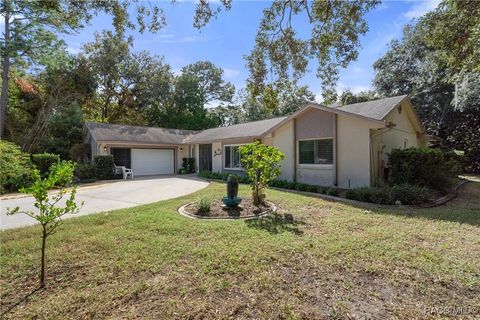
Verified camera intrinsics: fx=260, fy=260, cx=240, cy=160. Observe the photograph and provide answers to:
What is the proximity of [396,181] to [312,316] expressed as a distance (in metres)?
9.40

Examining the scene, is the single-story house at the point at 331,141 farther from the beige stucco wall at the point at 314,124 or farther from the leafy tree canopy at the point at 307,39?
the leafy tree canopy at the point at 307,39

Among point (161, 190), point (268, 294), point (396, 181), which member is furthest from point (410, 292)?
point (161, 190)

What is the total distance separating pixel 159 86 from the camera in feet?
102

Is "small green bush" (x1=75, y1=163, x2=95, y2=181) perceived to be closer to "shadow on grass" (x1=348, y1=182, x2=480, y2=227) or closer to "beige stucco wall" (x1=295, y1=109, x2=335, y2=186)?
"beige stucco wall" (x1=295, y1=109, x2=335, y2=186)

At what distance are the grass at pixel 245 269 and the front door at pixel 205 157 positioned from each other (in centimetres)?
1369

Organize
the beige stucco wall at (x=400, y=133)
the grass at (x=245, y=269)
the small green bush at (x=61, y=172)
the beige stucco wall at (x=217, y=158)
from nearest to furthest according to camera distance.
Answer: the grass at (x=245, y=269), the small green bush at (x=61, y=172), the beige stucco wall at (x=400, y=133), the beige stucco wall at (x=217, y=158)

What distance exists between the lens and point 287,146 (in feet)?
45.9

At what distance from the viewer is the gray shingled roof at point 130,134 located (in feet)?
60.9

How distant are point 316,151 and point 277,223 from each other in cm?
726

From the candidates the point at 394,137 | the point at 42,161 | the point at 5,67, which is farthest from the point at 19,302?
the point at 5,67

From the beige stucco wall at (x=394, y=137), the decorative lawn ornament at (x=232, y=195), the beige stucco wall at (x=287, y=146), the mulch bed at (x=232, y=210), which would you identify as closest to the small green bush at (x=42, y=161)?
the mulch bed at (x=232, y=210)

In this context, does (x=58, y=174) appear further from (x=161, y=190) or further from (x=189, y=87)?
(x=189, y=87)

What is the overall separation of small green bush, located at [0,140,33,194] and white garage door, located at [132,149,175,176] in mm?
7709

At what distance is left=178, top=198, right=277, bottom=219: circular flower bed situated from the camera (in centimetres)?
704
